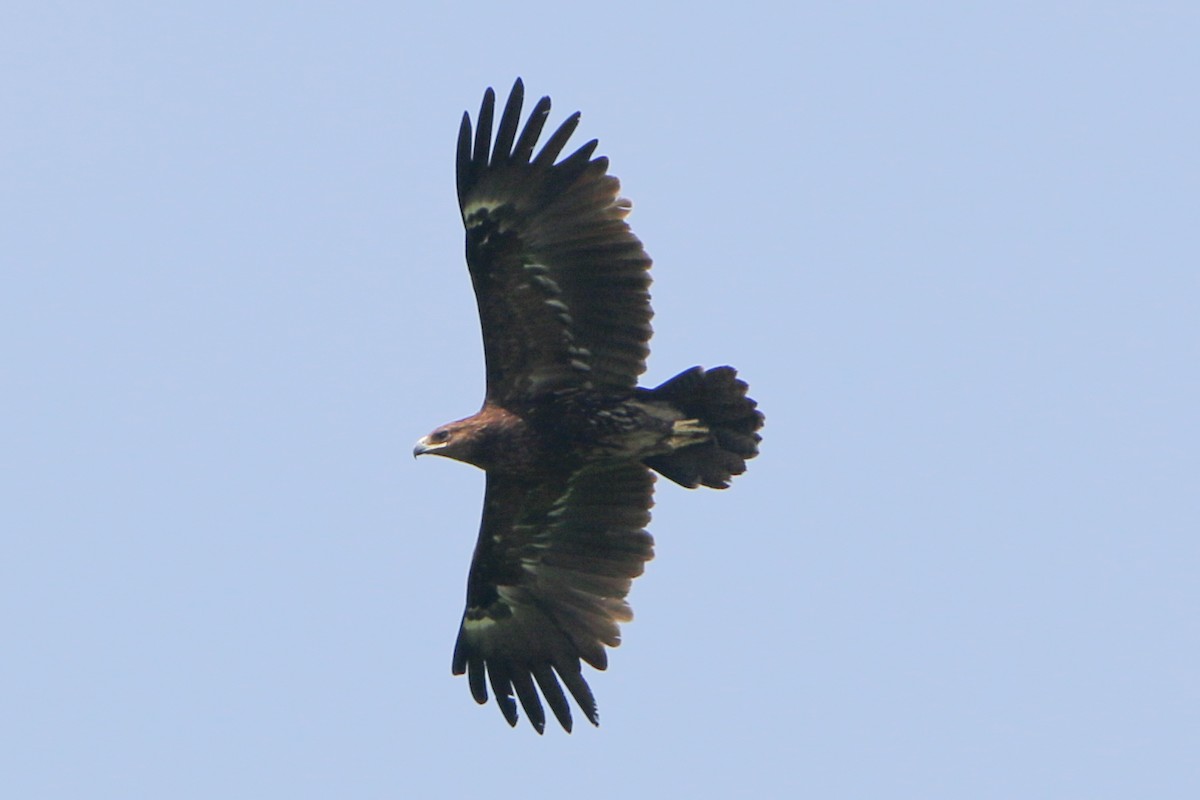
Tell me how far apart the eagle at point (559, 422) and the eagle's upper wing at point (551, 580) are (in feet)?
0.04

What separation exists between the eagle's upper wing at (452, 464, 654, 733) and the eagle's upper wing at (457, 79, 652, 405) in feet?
3.80

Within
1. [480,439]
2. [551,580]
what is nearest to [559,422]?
[480,439]

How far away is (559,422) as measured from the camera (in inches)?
615

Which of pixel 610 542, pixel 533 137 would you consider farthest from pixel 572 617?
pixel 533 137

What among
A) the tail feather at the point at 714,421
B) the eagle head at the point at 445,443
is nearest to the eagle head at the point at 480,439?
the eagle head at the point at 445,443

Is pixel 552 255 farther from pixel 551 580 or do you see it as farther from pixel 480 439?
pixel 551 580

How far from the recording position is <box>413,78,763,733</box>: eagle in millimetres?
15203

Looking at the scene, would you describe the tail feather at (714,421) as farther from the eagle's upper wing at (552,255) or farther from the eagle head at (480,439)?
the eagle head at (480,439)

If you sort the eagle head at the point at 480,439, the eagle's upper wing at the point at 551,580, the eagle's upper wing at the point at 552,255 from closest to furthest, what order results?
1. the eagle's upper wing at the point at 552,255
2. the eagle head at the point at 480,439
3. the eagle's upper wing at the point at 551,580

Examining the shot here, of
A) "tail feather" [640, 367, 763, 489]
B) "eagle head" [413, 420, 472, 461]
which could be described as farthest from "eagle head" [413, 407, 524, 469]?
"tail feather" [640, 367, 763, 489]

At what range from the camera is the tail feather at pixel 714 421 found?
49.9 ft

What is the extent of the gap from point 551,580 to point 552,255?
9.31 ft

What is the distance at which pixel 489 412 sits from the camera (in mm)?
15742

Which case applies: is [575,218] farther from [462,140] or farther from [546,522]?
[546,522]
